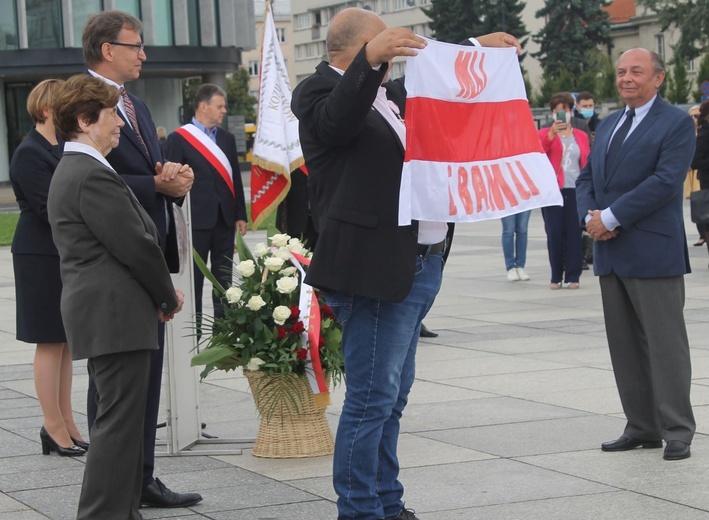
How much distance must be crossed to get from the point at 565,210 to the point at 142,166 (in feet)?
30.1

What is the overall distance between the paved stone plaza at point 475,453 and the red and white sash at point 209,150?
1.62 m

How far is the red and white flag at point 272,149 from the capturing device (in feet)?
30.3

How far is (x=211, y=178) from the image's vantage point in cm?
961

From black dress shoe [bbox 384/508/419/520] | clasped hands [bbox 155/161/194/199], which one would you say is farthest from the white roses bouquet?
black dress shoe [bbox 384/508/419/520]

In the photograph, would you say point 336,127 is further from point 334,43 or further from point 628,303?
point 628,303

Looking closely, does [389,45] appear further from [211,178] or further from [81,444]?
[211,178]

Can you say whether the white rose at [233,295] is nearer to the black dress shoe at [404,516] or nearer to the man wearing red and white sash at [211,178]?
the black dress shoe at [404,516]

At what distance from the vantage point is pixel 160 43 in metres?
53.6

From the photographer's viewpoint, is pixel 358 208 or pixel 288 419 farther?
pixel 288 419

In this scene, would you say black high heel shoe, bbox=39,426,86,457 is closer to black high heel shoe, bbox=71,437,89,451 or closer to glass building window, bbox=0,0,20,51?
black high heel shoe, bbox=71,437,89,451

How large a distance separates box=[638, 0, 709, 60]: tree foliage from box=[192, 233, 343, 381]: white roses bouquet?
67515mm

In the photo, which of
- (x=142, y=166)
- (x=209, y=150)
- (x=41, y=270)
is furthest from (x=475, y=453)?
(x=209, y=150)

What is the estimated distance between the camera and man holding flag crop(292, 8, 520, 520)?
4.54m

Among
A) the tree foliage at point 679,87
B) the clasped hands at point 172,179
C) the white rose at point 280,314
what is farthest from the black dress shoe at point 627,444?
the tree foliage at point 679,87
